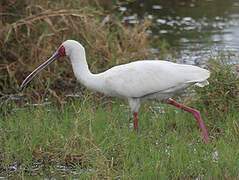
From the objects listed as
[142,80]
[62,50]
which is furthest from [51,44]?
[142,80]

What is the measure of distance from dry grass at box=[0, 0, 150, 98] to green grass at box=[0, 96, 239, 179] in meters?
1.98

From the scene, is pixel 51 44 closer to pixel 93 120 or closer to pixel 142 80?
pixel 93 120

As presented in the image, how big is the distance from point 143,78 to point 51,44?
3.08 m

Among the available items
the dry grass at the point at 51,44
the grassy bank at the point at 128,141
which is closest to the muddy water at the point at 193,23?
the dry grass at the point at 51,44

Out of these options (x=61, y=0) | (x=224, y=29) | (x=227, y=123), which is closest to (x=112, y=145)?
(x=227, y=123)

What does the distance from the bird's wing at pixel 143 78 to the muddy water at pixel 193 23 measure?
3668 millimetres

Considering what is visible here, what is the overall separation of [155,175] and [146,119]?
6.46 feet

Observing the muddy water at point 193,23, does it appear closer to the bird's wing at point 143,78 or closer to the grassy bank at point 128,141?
the grassy bank at point 128,141

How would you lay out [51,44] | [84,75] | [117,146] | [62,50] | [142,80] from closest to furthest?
[117,146] < [142,80] < [84,75] < [62,50] < [51,44]

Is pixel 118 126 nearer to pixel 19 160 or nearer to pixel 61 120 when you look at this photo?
pixel 61 120

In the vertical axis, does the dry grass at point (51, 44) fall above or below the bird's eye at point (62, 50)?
below

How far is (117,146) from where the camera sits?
251 inches

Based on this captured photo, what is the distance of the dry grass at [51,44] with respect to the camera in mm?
9367

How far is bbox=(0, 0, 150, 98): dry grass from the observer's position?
30.7 feet
